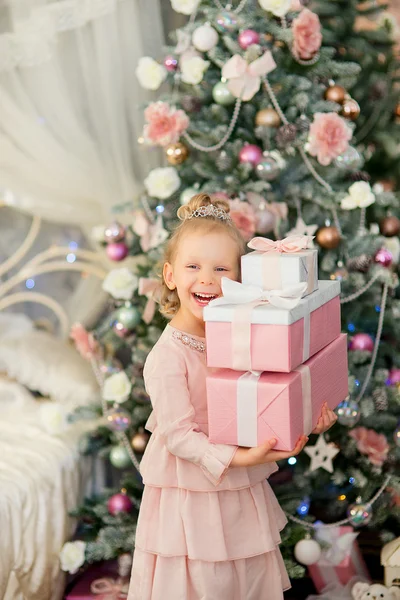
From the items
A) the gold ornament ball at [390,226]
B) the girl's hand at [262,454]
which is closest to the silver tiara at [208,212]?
the girl's hand at [262,454]

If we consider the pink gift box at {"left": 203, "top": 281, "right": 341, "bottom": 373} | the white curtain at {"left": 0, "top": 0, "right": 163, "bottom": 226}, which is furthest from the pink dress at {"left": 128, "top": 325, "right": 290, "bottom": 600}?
the white curtain at {"left": 0, "top": 0, "right": 163, "bottom": 226}

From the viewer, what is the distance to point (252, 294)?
175cm

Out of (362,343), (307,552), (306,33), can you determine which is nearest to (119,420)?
(307,552)

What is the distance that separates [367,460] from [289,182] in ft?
3.25

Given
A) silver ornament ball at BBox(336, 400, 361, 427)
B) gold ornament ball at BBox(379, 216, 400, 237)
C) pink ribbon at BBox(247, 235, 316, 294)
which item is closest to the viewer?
pink ribbon at BBox(247, 235, 316, 294)

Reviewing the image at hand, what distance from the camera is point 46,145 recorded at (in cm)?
320

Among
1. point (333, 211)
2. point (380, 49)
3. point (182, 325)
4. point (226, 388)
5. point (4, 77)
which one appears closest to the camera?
point (226, 388)

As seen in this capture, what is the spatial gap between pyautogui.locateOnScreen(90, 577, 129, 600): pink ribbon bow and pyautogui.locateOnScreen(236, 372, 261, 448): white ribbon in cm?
132

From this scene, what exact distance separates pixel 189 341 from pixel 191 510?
0.40 meters

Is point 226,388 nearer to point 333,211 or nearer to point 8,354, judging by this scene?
point 333,211

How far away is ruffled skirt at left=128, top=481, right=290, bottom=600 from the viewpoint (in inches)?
75.7

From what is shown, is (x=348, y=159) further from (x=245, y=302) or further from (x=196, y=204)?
(x=245, y=302)

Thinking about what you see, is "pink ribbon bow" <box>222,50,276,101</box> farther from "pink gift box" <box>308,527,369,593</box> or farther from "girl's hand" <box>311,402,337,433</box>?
"pink gift box" <box>308,527,369,593</box>

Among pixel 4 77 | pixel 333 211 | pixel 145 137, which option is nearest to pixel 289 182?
pixel 333 211
